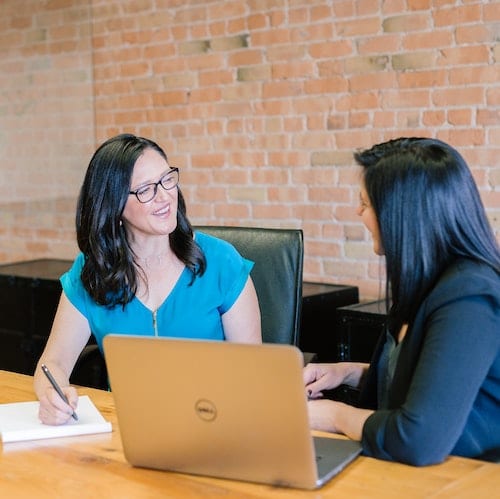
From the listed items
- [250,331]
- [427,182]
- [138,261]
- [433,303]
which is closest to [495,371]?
[433,303]

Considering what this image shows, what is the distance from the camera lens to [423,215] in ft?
5.30

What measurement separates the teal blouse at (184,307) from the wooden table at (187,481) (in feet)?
2.25

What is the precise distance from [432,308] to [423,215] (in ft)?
0.54

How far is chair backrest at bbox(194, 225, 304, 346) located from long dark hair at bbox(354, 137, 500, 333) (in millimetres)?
822

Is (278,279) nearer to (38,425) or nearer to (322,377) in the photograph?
(322,377)

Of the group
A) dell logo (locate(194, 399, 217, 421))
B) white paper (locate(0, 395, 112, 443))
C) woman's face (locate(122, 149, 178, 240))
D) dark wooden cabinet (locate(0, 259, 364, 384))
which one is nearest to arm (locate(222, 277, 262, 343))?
woman's face (locate(122, 149, 178, 240))

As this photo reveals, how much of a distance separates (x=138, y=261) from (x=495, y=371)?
43.5 inches

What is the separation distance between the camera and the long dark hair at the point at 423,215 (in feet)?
5.30

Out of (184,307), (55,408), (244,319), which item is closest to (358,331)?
(244,319)

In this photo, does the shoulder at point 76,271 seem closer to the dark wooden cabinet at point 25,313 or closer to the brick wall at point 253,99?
the brick wall at point 253,99

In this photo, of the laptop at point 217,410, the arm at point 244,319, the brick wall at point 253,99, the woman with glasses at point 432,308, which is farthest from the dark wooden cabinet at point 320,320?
the laptop at point 217,410

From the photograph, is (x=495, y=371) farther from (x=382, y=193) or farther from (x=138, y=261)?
(x=138, y=261)

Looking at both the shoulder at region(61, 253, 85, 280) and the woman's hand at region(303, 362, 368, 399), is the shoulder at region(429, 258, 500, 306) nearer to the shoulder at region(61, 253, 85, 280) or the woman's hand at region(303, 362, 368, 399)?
the woman's hand at region(303, 362, 368, 399)

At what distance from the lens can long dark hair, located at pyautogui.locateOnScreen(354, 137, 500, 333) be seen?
162 cm
